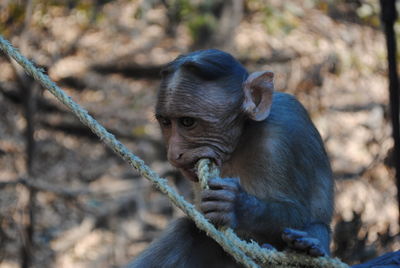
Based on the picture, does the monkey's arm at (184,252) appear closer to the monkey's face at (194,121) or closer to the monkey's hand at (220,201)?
the monkey's face at (194,121)

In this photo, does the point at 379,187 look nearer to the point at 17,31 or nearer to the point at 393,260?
the point at 17,31

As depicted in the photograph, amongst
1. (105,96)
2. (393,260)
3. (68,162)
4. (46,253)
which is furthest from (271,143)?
(105,96)

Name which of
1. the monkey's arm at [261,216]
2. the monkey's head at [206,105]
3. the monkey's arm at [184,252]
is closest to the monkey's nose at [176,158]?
the monkey's head at [206,105]

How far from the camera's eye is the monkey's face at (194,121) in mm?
3232

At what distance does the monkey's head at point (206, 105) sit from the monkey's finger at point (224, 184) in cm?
45

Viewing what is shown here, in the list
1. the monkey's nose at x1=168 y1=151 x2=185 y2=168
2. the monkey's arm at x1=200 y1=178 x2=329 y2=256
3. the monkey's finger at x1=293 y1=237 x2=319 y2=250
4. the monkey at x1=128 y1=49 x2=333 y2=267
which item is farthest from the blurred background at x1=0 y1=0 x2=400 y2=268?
the monkey's finger at x1=293 y1=237 x2=319 y2=250

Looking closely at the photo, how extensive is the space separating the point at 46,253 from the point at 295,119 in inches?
189

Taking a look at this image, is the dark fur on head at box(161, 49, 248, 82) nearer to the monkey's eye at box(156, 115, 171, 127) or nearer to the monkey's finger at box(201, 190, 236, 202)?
the monkey's eye at box(156, 115, 171, 127)

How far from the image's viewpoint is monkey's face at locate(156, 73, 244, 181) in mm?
3232

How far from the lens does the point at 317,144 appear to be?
146 inches

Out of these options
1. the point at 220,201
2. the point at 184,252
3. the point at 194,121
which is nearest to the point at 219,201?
the point at 220,201

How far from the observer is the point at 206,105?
333 cm

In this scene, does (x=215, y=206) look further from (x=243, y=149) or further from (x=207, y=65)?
(x=207, y=65)

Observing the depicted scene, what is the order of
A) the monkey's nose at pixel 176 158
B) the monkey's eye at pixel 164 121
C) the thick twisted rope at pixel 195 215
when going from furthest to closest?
the monkey's eye at pixel 164 121, the monkey's nose at pixel 176 158, the thick twisted rope at pixel 195 215
